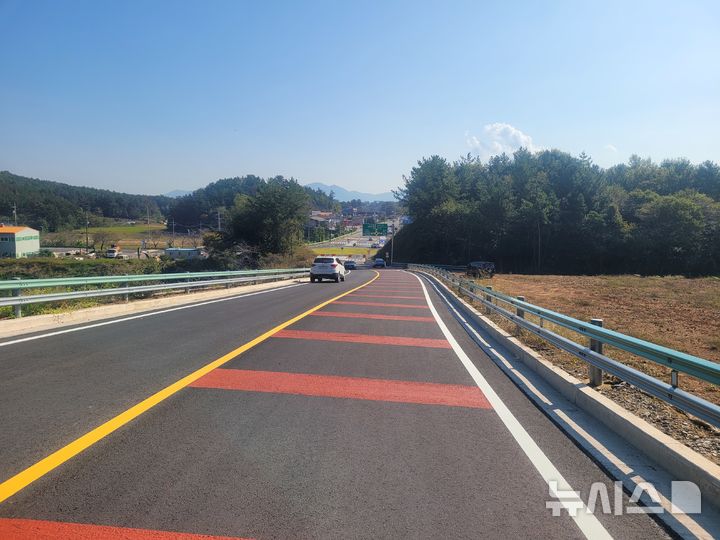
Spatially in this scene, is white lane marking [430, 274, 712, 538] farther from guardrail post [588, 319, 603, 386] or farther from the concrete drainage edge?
guardrail post [588, 319, 603, 386]

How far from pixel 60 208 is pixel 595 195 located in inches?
4750

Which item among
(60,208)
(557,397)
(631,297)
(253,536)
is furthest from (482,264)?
(60,208)

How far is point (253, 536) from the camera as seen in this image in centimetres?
312

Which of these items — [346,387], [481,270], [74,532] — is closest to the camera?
[74,532]

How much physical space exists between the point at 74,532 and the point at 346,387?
155 inches

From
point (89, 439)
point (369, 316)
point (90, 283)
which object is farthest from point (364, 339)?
point (90, 283)

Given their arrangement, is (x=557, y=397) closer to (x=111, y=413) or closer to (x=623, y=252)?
(x=111, y=413)

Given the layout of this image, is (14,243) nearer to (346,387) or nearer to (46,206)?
(46,206)

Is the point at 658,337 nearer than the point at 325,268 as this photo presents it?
Yes

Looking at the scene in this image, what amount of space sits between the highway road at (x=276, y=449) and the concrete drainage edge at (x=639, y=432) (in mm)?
591

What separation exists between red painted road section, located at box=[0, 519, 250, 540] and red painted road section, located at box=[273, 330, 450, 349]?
23.6 feet

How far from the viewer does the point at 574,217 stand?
6869 cm

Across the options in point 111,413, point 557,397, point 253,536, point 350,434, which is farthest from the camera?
point 557,397

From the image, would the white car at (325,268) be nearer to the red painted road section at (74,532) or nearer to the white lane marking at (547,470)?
the white lane marking at (547,470)
